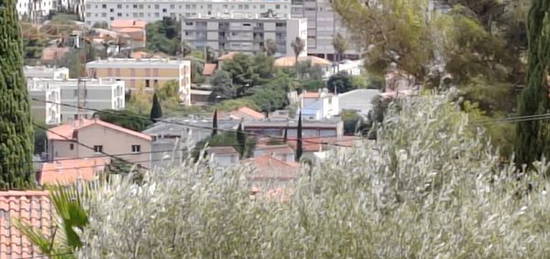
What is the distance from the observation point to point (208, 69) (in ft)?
90.3

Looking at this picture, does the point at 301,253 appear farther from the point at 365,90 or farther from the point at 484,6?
the point at 365,90

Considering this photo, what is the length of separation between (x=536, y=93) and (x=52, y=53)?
21.1 metres

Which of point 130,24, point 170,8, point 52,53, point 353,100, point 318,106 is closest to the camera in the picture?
point 353,100

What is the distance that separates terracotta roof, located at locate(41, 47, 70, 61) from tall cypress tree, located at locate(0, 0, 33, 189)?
56.0 ft

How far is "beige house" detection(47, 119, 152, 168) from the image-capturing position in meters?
13.8

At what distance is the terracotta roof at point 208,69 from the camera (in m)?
26.3

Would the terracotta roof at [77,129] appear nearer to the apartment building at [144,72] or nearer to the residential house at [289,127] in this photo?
the residential house at [289,127]

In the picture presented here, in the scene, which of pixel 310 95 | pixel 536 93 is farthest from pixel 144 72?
pixel 536 93

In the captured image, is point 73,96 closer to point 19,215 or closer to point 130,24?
point 19,215

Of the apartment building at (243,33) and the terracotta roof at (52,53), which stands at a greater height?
the apartment building at (243,33)

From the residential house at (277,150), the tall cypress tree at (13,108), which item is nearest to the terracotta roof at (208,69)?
the residential house at (277,150)

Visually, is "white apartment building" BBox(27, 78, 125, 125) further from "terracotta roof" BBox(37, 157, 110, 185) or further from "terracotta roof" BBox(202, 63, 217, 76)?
"terracotta roof" BBox(37, 157, 110, 185)

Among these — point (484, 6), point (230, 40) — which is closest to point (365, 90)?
point (484, 6)

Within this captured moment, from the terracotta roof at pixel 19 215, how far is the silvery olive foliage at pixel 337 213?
2.93 meters
